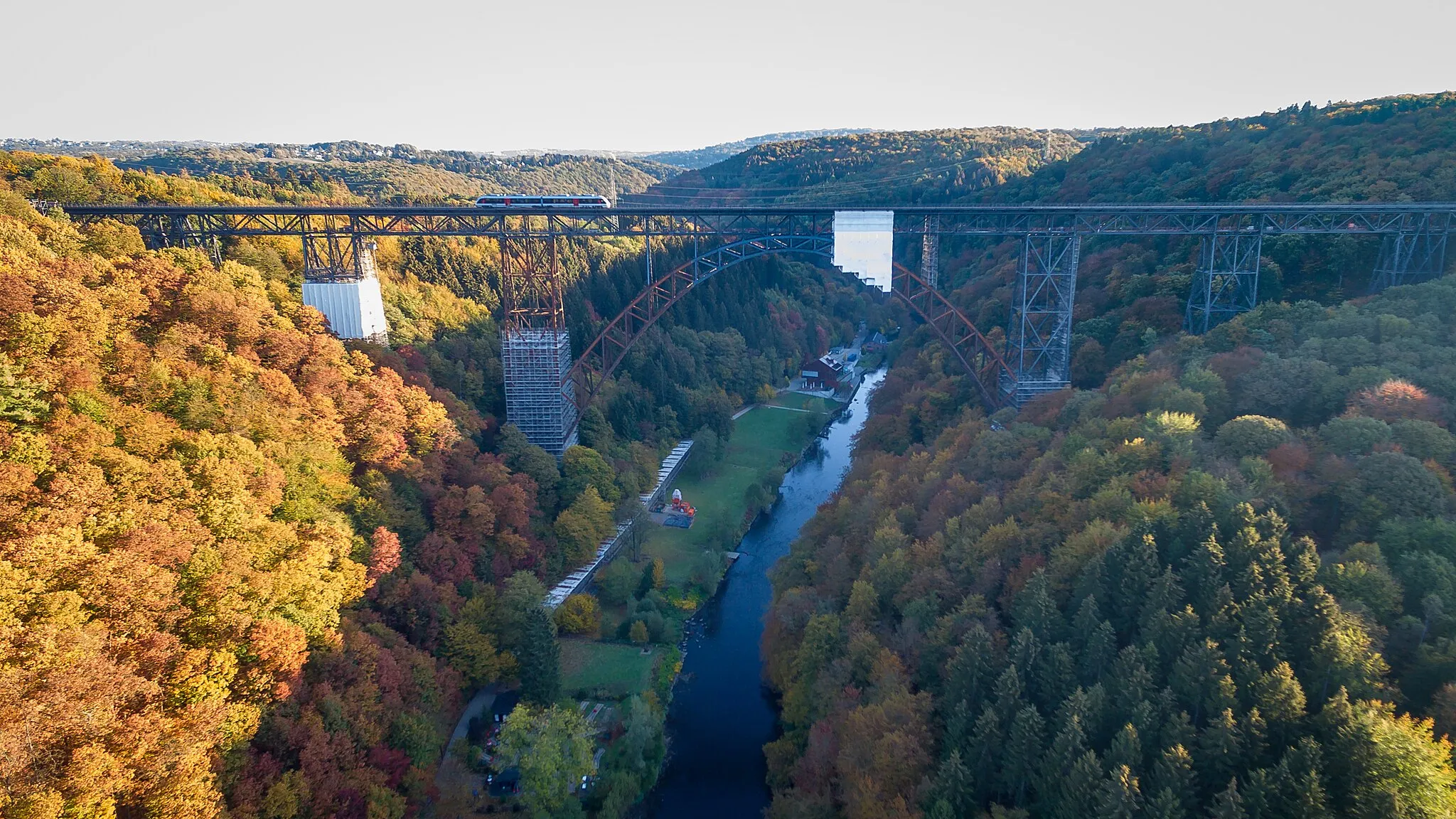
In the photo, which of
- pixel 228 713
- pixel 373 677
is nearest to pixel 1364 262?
pixel 373 677

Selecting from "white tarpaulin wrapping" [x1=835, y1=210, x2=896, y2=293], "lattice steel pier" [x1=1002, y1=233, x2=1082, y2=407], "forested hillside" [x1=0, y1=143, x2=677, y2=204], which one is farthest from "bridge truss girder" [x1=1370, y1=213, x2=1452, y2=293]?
"forested hillside" [x1=0, y1=143, x2=677, y2=204]

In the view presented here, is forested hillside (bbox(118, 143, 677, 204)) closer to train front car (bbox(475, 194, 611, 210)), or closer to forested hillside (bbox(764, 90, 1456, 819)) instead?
train front car (bbox(475, 194, 611, 210))

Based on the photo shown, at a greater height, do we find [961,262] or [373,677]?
[961,262]

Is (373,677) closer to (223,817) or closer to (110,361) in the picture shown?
(223,817)

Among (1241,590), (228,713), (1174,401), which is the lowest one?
(228,713)

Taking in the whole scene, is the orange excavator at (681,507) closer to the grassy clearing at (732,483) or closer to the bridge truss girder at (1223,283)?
the grassy clearing at (732,483)
